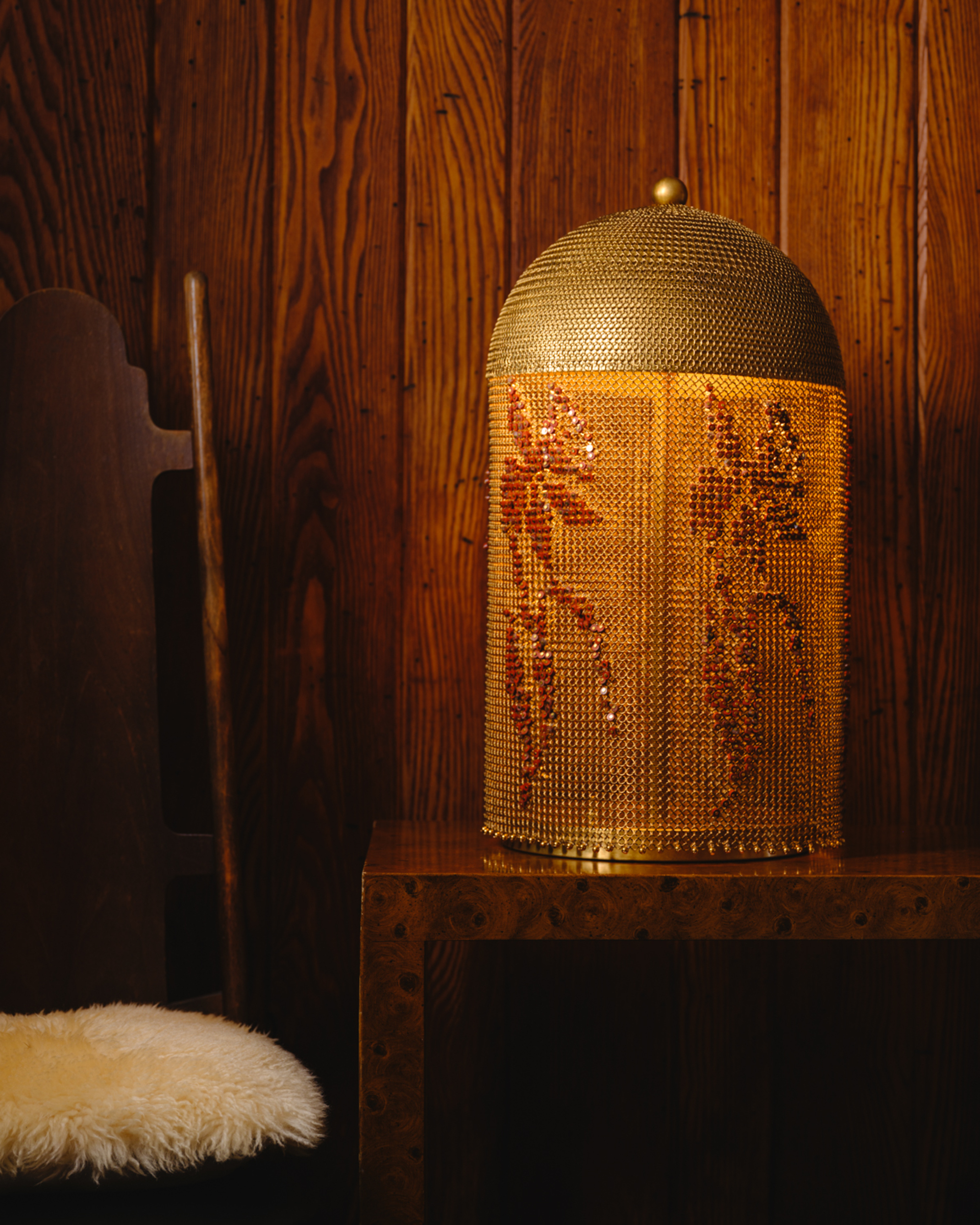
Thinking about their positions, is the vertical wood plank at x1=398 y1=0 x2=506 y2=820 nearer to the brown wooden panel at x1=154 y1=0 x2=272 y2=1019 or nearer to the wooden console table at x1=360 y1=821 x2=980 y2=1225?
the brown wooden panel at x1=154 y1=0 x2=272 y2=1019

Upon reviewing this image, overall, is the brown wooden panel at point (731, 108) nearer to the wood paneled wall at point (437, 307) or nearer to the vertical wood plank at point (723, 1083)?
the wood paneled wall at point (437, 307)

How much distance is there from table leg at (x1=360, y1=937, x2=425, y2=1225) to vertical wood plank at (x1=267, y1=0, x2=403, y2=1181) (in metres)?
0.36

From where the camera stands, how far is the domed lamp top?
84 cm

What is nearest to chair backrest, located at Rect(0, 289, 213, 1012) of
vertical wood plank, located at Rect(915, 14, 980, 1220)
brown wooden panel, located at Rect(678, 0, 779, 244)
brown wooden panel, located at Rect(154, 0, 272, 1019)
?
brown wooden panel, located at Rect(154, 0, 272, 1019)

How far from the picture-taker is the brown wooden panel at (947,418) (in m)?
1.16

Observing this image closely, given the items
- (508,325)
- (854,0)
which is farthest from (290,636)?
(854,0)

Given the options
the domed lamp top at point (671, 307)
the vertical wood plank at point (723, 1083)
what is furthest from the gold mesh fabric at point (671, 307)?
the vertical wood plank at point (723, 1083)

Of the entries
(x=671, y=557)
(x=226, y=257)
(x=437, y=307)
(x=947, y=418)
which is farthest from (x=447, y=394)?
(x=947, y=418)

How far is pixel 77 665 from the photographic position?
98cm

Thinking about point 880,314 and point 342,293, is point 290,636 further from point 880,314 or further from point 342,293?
point 880,314

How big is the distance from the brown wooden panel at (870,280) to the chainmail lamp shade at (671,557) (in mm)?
295

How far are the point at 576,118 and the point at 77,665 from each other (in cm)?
71

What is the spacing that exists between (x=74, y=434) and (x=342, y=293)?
31 cm

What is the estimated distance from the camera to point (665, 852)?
836mm
